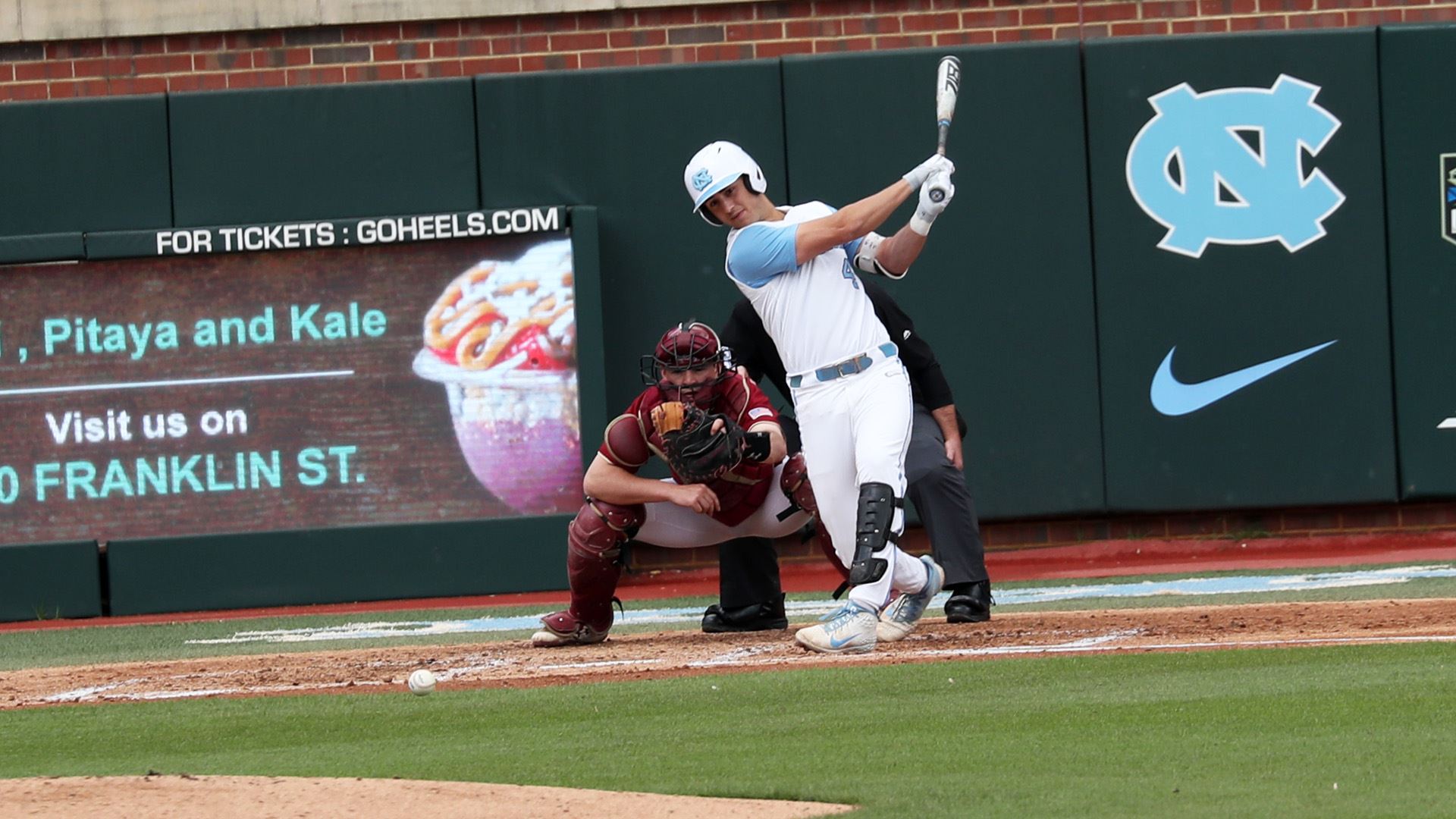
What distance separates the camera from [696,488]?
738 centimetres

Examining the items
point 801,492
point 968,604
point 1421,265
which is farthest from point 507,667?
point 1421,265

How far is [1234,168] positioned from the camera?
1232 cm

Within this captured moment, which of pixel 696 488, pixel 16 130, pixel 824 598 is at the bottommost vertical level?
pixel 824 598

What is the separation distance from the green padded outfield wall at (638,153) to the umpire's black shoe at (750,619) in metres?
4.28

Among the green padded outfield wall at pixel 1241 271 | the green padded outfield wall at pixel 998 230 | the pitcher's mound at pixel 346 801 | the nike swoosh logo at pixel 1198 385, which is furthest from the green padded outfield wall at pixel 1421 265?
the pitcher's mound at pixel 346 801

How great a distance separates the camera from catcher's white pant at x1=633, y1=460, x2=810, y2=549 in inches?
304

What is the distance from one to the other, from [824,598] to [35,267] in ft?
17.8

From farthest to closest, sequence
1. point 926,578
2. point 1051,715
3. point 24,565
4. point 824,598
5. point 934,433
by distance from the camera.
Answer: point 24,565
point 824,598
point 934,433
point 926,578
point 1051,715

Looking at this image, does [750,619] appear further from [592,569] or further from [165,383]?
[165,383]

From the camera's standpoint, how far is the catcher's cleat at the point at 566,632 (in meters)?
7.86

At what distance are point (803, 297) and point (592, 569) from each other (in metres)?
1.49

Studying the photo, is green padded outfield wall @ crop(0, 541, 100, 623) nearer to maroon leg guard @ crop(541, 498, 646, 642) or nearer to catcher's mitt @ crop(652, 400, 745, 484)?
maroon leg guard @ crop(541, 498, 646, 642)

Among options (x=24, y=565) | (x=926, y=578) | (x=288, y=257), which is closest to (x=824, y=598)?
(x=926, y=578)

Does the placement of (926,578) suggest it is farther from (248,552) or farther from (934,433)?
(248,552)
